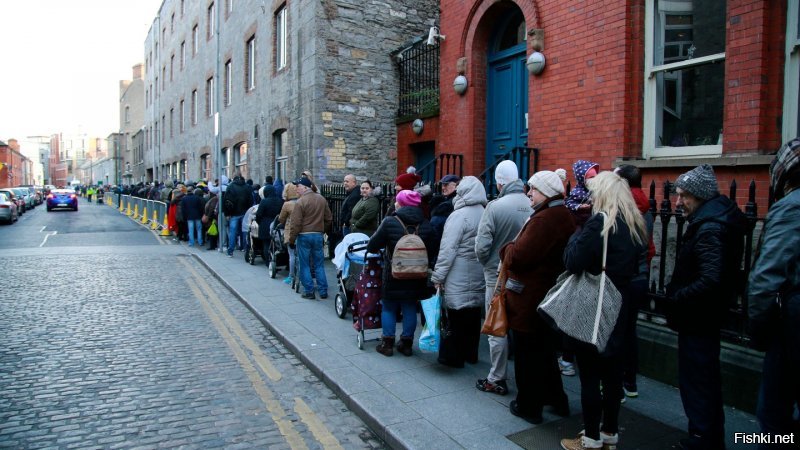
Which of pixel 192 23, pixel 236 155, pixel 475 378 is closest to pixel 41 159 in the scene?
pixel 192 23

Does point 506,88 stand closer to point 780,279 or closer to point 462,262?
point 462,262

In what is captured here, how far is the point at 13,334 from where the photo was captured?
696cm

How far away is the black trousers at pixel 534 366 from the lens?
13.8ft

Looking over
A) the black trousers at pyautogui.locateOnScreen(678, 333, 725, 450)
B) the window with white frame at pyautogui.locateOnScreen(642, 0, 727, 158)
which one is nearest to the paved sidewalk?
the black trousers at pyautogui.locateOnScreen(678, 333, 725, 450)

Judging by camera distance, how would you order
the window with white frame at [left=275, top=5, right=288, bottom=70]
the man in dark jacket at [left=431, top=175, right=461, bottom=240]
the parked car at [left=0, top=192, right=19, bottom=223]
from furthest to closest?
the parked car at [left=0, top=192, right=19, bottom=223] < the window with white frame at [left=275, top=5, right=288, bottom=70] < the man in dark jacket at [left=431, top=175, right=461, bottom=240]

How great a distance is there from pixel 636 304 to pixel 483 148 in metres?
6.56

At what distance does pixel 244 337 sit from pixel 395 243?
2.59 metres

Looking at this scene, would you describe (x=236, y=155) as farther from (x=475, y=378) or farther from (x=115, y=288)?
(x=475, y=378)

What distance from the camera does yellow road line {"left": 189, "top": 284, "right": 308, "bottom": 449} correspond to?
4.20m

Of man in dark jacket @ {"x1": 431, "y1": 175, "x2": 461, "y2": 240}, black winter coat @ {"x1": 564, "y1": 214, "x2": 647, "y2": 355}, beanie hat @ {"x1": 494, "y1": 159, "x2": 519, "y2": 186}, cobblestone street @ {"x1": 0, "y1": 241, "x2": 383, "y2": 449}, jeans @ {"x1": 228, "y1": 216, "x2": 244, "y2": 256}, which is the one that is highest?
beanie hat @ {"x1": 494, "y1": 159, "x2": 519, "y2": 186}

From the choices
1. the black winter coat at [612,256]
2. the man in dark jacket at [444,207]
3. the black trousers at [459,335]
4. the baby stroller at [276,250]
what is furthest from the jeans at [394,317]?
the baby stroller at [276,250]

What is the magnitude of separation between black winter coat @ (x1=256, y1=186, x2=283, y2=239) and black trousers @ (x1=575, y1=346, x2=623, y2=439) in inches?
347

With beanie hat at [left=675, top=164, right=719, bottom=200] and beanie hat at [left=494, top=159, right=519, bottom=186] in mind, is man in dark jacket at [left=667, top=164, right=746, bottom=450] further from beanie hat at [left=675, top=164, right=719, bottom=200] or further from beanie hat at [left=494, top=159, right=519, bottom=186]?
beanie hat at [left=494, top=159, right=519, bottom=186]

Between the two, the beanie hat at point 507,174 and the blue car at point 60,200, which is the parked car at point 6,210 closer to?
the blue car at point 60,200
